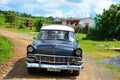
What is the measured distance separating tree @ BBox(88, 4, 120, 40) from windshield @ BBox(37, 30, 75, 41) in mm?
28158

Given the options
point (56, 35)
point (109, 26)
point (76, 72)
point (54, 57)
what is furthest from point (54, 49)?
point (109, 26)

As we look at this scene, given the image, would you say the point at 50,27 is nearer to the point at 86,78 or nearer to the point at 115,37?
the point at 86,78

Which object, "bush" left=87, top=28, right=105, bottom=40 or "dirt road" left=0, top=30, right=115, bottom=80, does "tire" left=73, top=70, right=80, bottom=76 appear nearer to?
"dirt road" left=0, top=30, right=115, bottom=80

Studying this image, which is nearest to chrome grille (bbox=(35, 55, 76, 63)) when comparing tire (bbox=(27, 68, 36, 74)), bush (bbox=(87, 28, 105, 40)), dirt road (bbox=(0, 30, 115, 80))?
tire (bbox=(27, 68, 36, 74))

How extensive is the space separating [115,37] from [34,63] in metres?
32.0

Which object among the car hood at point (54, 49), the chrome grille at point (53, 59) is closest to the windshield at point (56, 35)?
the car hood at point (54, 49)

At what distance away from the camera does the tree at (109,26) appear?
1734 inches

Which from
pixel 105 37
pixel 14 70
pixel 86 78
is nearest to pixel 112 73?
pixel 86 78

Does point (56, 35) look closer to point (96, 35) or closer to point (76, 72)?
point (76, 72)

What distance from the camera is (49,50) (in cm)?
1409

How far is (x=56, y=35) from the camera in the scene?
15.9 m

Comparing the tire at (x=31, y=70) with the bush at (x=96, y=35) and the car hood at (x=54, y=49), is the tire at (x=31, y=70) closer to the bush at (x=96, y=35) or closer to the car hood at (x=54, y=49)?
the car hood at (x=54, y=49)

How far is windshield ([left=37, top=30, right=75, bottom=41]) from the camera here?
51.9 ft

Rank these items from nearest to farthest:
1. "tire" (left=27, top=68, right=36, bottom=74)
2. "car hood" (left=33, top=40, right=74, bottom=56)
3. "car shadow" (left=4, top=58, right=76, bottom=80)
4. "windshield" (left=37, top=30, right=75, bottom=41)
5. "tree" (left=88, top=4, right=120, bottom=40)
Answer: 1. "car shadow" (left=4, top=58, right=76, bottom=80)
2. "car hood" (left=33, top=40, right=74, bottom=56)
3. "tire" (left=27, top=68, right=36, bottom=74)
4. "windshield" (left=37, top=30, right=75, bottom=41)
5. "tree" (left=88, top=4, right=120, bottom=40)
